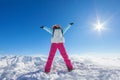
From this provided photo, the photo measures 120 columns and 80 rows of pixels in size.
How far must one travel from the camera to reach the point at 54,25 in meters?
18.4

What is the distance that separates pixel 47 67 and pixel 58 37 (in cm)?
278

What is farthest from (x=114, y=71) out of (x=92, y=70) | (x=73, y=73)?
(x=73, y=73)

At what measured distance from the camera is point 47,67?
18.2 meters

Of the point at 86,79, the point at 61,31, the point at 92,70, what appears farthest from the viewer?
the point at 92,70

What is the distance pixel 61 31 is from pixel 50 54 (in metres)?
2.21

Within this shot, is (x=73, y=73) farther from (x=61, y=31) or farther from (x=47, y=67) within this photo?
(x=61, y=31)

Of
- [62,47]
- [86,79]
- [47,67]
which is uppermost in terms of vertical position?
[62,47]

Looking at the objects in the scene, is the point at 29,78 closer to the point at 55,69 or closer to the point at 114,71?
the point at 55,69

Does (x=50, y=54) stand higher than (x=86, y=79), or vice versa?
(x=50, y=54)

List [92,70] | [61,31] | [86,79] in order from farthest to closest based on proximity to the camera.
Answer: [92,70], [61,31], [86,79]

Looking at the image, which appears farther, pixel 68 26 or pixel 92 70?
pixel 92 70

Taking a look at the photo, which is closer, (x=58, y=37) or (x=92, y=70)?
(x=58, y=37)

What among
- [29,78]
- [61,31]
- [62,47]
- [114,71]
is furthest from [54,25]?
[114,71]

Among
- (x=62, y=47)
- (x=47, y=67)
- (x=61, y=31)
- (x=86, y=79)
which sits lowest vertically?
(x=86, y=79)
